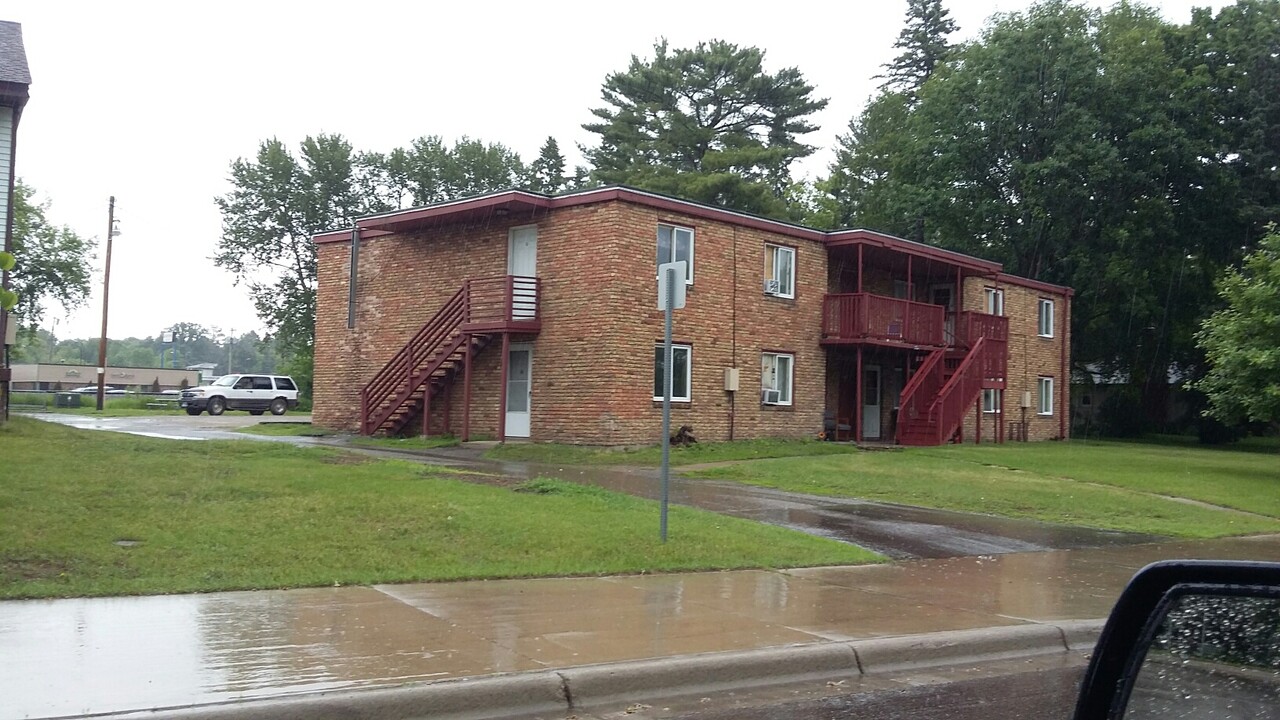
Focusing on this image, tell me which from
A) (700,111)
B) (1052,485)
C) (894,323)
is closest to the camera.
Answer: (1052,485)

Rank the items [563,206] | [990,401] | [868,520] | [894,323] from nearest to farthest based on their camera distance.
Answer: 1. [868,520]
2. [563,206]
3. [894,323]
4. [990,401]

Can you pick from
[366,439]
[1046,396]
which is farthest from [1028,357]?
[366,439]

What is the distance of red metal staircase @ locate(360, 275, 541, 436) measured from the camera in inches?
976

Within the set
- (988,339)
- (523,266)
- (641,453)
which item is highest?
(523,266)

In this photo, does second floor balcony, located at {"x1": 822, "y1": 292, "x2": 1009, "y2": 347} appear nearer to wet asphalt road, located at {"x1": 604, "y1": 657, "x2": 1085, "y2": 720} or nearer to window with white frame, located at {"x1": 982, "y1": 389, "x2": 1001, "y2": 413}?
window with white frame, located at {"x1": 982, "y1": 389, "x2": 1001, "y2": 413}

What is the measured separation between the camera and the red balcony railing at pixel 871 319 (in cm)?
2820

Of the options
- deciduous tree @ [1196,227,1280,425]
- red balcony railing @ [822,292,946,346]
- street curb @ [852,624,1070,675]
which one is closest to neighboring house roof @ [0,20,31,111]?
street curb @ [852,624,1070,675]

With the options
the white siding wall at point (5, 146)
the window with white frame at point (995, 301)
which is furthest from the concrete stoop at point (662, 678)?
the window with white frame at point (995, 301)

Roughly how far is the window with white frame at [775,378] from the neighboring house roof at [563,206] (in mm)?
3137

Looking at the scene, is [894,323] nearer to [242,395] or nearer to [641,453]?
[641,453]

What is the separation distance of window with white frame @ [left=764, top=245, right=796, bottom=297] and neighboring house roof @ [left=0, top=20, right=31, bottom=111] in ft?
52.7

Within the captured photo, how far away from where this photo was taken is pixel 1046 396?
38.6 m

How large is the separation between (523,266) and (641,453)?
548 centimetres

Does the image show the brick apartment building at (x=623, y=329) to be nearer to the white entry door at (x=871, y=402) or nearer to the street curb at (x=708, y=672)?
the white entry door at (x=871, y=402)
